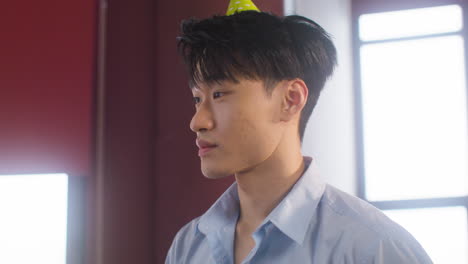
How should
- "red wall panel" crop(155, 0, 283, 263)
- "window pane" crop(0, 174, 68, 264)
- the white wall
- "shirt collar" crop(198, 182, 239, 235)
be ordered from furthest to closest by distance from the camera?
1. the white wall
2. "red wall panel" crop(155, 0, 283, 263)
3. "window pane" crop(0, 174, 68, 264)
4. "shirt collar" crop(198, 182, 239, 235)

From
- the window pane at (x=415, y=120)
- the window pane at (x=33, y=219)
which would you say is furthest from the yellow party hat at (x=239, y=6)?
the window pane at (x=415, y=120)

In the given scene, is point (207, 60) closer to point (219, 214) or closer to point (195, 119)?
point (195, 119)

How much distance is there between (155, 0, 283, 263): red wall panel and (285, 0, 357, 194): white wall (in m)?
0.36

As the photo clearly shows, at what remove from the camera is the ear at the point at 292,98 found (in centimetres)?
149

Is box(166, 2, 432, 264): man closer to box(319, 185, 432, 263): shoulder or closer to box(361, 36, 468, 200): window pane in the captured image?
box(319, 185, 432, 263): shoulder

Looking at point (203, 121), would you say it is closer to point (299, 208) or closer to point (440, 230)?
point (299, 208)

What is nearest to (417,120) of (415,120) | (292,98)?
(415,120)

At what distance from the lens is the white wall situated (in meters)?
2.48

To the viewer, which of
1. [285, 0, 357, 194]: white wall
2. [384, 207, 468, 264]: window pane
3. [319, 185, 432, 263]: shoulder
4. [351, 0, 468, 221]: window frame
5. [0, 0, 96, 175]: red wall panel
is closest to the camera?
[319, 185, 432, 263]: shoulder

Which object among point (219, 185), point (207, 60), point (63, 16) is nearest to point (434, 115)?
point (219, 185)

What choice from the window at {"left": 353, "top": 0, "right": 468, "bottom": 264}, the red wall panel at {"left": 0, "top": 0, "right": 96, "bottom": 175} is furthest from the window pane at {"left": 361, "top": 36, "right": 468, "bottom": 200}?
the red wall panel at {"left": 0, "top": 0, "right": 96, "bottom": 175}

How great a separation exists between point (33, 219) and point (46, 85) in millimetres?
472

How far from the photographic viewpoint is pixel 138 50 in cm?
250

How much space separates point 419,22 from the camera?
308cm
